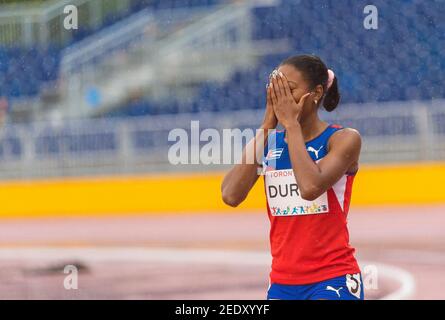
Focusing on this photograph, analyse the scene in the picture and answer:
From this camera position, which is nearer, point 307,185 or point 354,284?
point 307,185

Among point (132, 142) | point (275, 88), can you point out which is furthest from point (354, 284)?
point (132, 142)

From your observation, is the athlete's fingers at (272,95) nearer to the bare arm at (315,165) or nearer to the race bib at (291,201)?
the bare arm at (315,165)

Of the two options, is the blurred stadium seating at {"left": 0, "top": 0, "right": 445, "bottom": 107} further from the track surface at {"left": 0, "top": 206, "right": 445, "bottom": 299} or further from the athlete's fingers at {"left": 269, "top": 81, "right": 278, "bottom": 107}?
the athlete's fingers at {"left": 269, "top": 81, "right": 278, "bottom": 107}

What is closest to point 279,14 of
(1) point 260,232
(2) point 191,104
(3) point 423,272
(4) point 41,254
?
(2) point 191,104

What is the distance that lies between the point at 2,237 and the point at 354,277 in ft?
36.6

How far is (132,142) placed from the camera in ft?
55.1

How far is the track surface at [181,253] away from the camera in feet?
29.8

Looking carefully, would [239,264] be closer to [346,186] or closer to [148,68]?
[346,186]

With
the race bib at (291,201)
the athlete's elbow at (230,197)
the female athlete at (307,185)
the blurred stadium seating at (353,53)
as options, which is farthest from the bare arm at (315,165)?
the blurred stadium seating at (353,53)

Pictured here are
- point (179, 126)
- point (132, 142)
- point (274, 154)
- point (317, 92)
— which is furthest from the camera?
Result: point (132, 142)

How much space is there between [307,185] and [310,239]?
240 millimetres

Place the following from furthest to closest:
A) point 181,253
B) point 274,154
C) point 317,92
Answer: point 181,253
point 274,154
point 317,92

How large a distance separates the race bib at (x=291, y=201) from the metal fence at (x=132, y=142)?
1218 centimetres

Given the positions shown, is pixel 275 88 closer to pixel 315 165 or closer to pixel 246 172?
pixel 315 165
